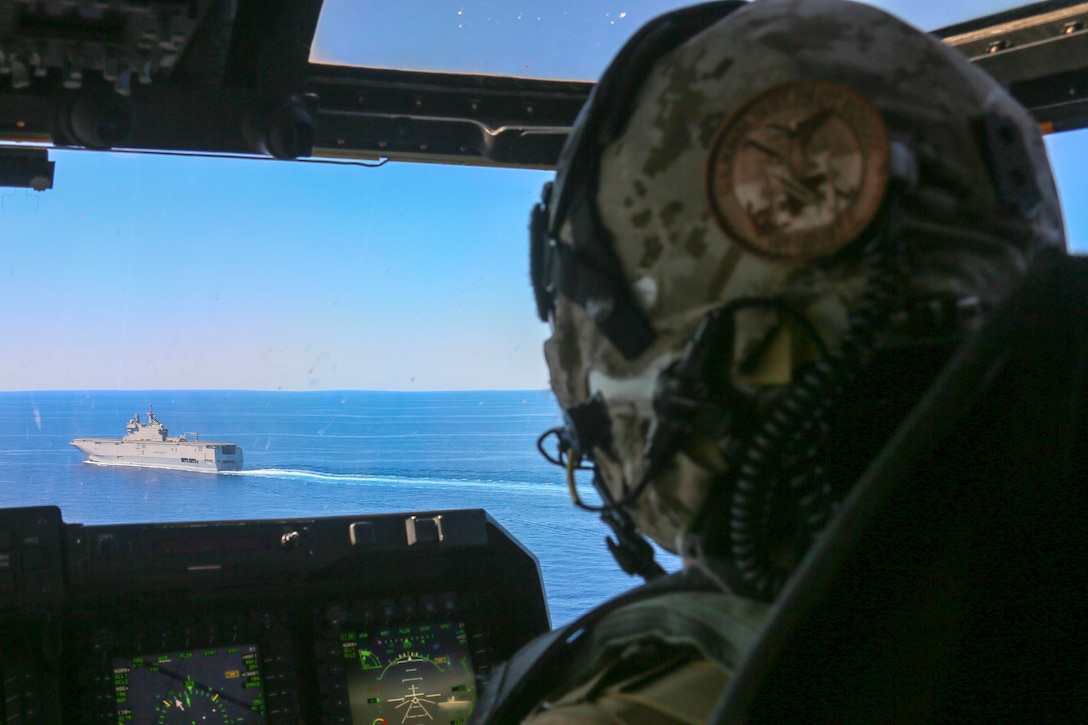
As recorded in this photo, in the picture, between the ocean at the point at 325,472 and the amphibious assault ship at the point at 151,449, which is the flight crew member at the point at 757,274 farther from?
the amphibious assault ship at the point at 151,449

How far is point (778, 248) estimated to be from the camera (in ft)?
2.20

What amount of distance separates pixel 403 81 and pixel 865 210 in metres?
1.21

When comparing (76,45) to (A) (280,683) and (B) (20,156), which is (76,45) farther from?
(A) (280,683)

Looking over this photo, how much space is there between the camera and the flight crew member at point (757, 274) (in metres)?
0.66

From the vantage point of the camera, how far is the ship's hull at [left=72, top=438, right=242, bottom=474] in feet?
10.3

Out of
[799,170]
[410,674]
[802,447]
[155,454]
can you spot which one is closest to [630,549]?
[802,447]

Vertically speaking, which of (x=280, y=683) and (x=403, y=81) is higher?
(x=403, y=81)

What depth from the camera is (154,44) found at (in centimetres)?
132

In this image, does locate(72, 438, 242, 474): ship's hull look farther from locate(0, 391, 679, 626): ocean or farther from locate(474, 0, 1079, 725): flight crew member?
locate(474, 0, 1079, 725): flight crew member

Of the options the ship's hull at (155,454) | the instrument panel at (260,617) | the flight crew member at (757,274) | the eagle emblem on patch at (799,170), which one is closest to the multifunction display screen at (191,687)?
the instrument panel at (260,617)

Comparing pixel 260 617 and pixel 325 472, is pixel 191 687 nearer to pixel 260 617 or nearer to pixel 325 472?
pixel 260 617

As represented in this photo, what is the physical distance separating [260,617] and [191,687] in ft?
0.61

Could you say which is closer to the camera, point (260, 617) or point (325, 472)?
point (260, 617)

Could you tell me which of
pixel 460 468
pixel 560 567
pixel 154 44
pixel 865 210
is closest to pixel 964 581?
pixel 865 210
